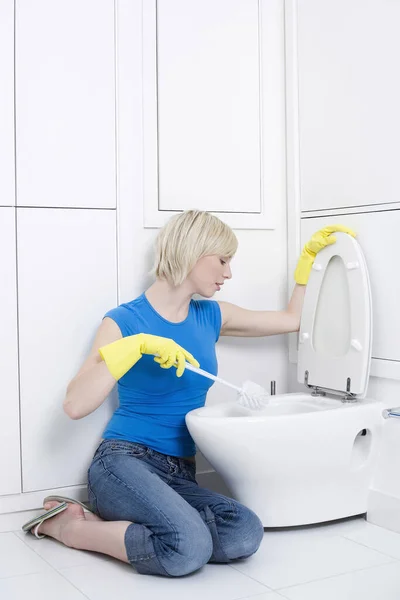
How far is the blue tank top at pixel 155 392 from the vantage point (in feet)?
6.45

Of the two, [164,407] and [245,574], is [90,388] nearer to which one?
[164,407]

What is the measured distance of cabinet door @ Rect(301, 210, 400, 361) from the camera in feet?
6.49

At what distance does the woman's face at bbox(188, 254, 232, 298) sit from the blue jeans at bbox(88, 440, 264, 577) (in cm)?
42

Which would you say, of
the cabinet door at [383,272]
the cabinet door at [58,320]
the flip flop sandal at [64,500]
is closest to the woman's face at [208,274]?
the cabinet door at [58,320]

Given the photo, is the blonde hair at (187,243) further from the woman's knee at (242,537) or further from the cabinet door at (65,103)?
the woman's knee at (242,537)

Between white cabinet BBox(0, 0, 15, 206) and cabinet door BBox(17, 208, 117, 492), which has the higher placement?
white cabinet BBox(0, 0, 15, 206)

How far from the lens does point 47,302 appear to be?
206 cm

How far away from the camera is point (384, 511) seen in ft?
6.61

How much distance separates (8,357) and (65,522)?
42cm

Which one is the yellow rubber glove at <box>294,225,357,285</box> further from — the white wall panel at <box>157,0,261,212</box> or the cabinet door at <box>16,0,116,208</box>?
the cabinet door at <box>16,0,116,208</box>

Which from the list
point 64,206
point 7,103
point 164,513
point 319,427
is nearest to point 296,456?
point 319,427

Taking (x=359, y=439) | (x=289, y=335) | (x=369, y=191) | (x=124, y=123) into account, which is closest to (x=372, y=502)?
(x=359, y=439)

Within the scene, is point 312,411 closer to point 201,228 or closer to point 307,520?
point 307,520

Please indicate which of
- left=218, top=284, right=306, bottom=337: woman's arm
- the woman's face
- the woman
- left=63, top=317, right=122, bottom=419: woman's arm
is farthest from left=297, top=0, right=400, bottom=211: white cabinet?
left=63, top=317, right=122, bottom=419: woman's arm
